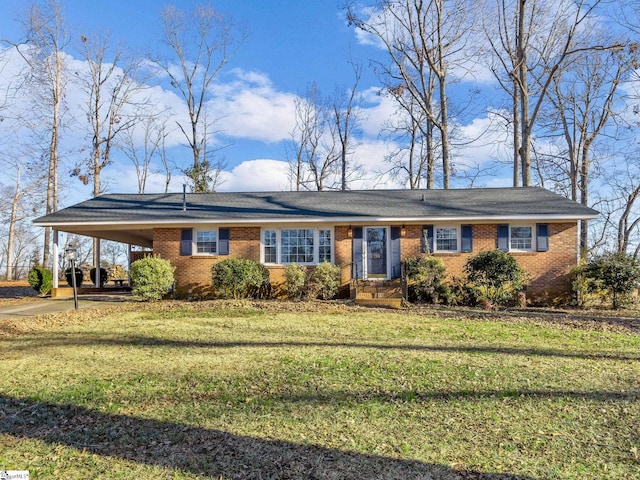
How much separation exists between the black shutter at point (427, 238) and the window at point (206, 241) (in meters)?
6.93

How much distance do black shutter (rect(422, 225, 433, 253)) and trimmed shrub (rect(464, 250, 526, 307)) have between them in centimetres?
188

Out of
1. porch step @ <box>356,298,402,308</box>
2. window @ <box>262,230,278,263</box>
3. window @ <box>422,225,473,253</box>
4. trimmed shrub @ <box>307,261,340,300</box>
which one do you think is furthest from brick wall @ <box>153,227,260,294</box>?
window @ <box>422,225,473,253</box>

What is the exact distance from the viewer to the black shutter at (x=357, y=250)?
14148 millimetres

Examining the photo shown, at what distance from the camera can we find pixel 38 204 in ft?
92.1

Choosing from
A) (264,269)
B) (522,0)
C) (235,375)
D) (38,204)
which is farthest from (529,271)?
(38,204)

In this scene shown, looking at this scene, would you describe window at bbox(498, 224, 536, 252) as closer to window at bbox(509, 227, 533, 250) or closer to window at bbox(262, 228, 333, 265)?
window at bbox(509, 227, 533, 250)

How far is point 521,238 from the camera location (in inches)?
542

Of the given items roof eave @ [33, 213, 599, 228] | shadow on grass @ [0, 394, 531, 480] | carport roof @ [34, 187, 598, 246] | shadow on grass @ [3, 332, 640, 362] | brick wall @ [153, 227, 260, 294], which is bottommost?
shadow on grass @ [0, 394, 531, 480]

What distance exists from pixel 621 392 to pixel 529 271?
9441 mm

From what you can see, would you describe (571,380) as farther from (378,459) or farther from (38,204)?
(38,204)

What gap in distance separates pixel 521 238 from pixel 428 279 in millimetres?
3677

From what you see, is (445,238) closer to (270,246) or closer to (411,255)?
(411,255)

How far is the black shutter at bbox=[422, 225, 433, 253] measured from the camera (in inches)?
548

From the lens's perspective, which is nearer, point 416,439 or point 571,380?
point 416,439
